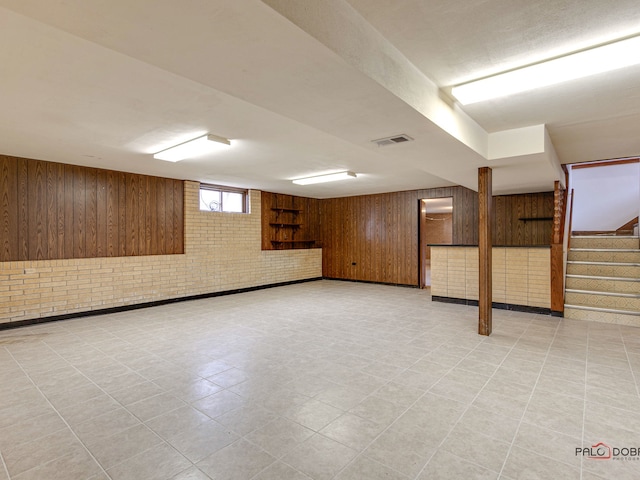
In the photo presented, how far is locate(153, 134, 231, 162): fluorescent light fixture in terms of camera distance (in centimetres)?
405

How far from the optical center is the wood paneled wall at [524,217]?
7.00m

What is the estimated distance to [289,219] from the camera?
9.85 m

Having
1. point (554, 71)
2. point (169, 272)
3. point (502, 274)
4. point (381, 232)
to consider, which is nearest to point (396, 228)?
point (381, 232)

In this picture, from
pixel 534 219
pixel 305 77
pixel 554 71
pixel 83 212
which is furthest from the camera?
pixel 534 219

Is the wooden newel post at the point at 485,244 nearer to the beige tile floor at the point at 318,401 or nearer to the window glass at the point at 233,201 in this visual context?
the beige tile floor at the point at 318,401

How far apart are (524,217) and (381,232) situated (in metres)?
3.54

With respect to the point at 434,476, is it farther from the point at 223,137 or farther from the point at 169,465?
the point at 223,137

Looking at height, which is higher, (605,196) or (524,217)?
(605,196)

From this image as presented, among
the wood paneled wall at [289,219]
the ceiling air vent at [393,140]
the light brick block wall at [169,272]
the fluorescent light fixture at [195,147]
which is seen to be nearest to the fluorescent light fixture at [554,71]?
the ceiling air vent at [393,140]

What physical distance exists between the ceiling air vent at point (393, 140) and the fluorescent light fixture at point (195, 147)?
2038mm

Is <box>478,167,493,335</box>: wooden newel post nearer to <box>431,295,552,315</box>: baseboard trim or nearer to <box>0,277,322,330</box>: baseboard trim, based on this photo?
<box>431,295,552,315</box>: baseboard trim

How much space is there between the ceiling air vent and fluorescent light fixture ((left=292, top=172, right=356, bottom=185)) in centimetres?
311

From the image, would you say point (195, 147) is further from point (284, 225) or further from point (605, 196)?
point (605, 196)

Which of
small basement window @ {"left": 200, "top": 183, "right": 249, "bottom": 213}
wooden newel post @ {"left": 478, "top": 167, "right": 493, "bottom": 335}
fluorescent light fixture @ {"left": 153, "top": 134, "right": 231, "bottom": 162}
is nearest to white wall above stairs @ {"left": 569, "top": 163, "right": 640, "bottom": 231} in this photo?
wooden newel post @ {"left": 478, "top": 167, "right": 493, "bottom": 335}
